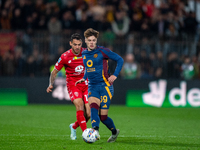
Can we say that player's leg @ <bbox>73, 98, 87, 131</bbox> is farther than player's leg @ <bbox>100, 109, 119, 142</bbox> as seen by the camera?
Yes

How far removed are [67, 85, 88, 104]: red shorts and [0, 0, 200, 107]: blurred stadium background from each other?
8176mm

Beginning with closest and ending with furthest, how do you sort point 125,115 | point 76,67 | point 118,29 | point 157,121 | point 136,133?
→ point 76,67 → point 136,133 → point 157,121 → point 125,115 → point 118,29

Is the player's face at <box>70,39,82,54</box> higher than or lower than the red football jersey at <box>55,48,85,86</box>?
higher

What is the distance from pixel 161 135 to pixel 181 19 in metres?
10.1

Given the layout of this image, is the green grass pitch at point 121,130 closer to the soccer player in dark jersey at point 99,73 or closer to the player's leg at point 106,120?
the player's leg at point 106,120

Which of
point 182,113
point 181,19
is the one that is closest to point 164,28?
point 181,19

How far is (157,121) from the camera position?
12.0m

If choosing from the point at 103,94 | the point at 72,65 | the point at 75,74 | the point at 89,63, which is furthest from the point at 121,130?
the point at 89,63

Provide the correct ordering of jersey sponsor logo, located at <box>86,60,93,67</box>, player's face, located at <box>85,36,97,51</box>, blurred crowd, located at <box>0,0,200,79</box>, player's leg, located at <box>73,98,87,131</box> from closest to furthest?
1. player's face, located at <box>85,36,97,51</box>
2. jersey sponsor logo, located at <box>86,60,93,67</box>
3. player's leg, located at <box>73,98,87,131</box>
4. blurred crowd, located at <box>0,0,200,79</box>

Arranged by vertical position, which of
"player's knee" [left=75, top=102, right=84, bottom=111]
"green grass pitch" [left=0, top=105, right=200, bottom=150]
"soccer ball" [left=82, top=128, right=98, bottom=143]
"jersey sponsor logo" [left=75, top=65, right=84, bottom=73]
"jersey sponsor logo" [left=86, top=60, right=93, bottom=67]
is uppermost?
"jersey sponsor logo" [left=86, top=60, right=93, bottom=67]

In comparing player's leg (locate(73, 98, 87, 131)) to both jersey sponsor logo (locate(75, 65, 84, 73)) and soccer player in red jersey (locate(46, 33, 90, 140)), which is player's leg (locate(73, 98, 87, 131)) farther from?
jersey sponsor logo (locate(75, 65, 84, 73))

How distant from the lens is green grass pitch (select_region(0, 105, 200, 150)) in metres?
7.36

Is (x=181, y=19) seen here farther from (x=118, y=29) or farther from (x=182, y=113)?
(x=182, y=113)

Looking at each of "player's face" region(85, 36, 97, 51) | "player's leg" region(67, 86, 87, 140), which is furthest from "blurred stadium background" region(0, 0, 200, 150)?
"player's face" region(85, 36, 97, 51)
